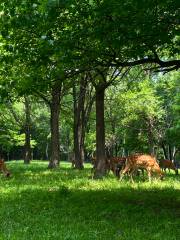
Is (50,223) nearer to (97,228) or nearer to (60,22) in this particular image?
(97,228)

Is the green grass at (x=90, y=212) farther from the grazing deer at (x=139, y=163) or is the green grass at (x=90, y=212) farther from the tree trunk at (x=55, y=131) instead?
the tree trunk at (x=55, y=131)

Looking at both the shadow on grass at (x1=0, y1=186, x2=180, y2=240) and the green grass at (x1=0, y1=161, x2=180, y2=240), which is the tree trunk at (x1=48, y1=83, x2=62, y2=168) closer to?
the green grass at (x1=0, y1=161, x2=180, y2=240)

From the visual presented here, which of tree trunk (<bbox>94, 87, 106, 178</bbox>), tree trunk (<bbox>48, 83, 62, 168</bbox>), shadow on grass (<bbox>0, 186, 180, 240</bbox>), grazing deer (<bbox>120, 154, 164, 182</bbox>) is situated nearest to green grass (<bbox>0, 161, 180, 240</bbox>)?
shadow on grass (<bbox>0, 186, 180, 240</bbox>)

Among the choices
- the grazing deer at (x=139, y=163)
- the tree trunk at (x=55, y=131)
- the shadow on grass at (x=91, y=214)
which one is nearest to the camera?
the shadow on grass at (x=91, y=214)

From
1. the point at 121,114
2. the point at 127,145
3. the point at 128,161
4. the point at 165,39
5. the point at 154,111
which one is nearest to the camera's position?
the point at 165,39

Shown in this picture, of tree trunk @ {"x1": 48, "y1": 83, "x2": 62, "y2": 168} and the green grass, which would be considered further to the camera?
tree trunk @ {"x1": 48, "y1": 83, "x2": 62, "y2": 168}

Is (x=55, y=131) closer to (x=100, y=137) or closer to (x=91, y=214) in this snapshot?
(x=100, y=137)

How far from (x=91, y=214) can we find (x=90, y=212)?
33 centimetres

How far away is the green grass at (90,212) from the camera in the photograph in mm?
10977

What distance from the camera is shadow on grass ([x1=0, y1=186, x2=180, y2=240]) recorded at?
11.0 m

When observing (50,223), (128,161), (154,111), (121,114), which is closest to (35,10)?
(50,223)

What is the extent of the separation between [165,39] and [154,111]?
3868 cm

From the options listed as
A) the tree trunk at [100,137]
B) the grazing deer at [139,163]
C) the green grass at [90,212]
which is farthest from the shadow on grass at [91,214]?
the tree trunk at [100,137]

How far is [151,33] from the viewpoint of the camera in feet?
41.7
